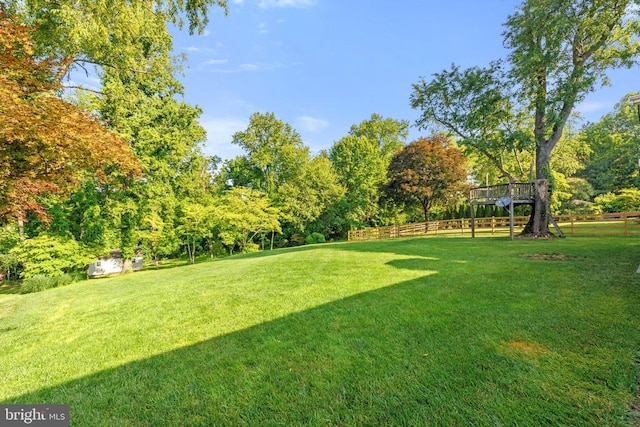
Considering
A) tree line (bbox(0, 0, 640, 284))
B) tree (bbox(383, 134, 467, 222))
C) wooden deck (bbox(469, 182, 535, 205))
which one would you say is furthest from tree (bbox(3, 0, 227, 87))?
tree (bbox(383, 134, 467, 222))

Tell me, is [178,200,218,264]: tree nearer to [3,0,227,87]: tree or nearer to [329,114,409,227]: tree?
[329,114,409,227]: tree

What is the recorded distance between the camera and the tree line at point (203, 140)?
5309mm

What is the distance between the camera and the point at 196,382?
2.62m

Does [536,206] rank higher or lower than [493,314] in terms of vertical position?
higher

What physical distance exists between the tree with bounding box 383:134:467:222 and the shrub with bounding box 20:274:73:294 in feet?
73.7

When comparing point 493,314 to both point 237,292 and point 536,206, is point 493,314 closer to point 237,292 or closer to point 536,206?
point 237,292

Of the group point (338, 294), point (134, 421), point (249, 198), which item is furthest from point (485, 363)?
point (249, 198)

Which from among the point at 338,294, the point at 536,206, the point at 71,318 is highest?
the point at 536,206

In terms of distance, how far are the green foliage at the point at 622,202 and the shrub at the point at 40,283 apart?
3674 centimetres

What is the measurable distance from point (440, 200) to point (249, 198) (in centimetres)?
1611

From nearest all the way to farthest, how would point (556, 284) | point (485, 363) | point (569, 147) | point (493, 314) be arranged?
point (485, 363), point (493, 314), point (556, 284), point (569, 147)

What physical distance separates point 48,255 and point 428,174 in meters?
25.6

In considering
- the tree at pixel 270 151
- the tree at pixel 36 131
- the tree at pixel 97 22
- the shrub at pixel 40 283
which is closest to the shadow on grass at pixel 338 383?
the tree at pixel 36 131

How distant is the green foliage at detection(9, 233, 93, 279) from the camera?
1524 cm
